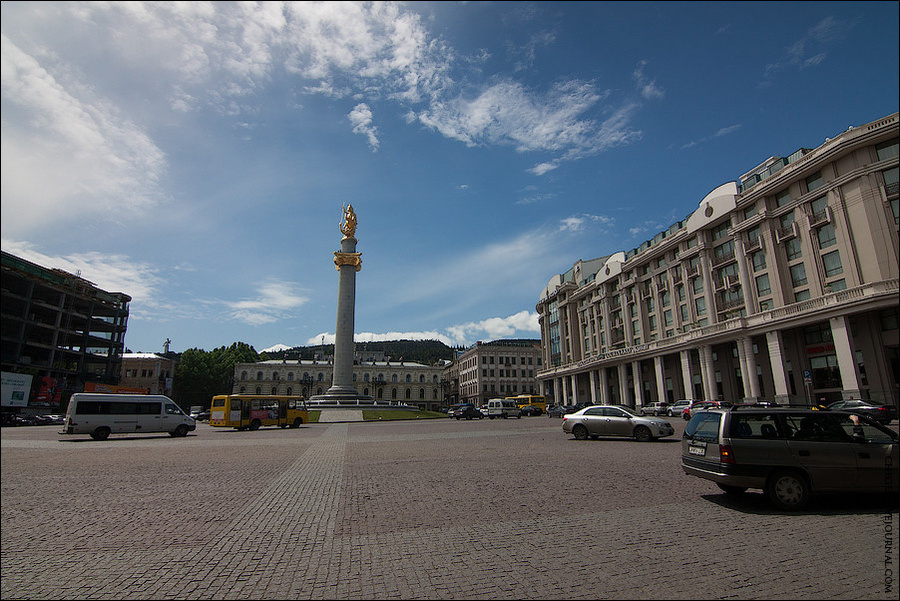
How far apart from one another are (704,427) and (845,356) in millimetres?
35462

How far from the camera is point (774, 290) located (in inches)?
1670

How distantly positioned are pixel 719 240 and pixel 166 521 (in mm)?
55673

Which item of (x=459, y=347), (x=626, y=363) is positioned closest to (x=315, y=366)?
(x=459, y=347)

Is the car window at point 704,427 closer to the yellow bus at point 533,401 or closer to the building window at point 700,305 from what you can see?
the building window at point 700,305

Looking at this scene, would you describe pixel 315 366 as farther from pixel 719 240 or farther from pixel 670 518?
pixel 670 518

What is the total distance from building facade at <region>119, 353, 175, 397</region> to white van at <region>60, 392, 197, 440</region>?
65.4 metres

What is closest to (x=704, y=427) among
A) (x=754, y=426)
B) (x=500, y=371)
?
(x=754, y=426)

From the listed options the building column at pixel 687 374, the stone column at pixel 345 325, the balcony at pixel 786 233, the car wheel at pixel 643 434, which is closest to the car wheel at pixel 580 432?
the car wheel at pixel 643 434

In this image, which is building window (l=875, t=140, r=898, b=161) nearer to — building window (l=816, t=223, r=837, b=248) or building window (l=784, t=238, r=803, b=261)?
building window (l=816, t=223, r=837, b=248)

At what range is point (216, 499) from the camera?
9.16 meters

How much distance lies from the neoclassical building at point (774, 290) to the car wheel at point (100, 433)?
40.6 meters

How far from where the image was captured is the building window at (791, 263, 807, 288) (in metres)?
40.3

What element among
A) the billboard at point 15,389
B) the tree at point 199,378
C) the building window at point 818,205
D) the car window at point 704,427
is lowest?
the car window at point 704,427

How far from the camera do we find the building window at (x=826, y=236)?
121 feet
